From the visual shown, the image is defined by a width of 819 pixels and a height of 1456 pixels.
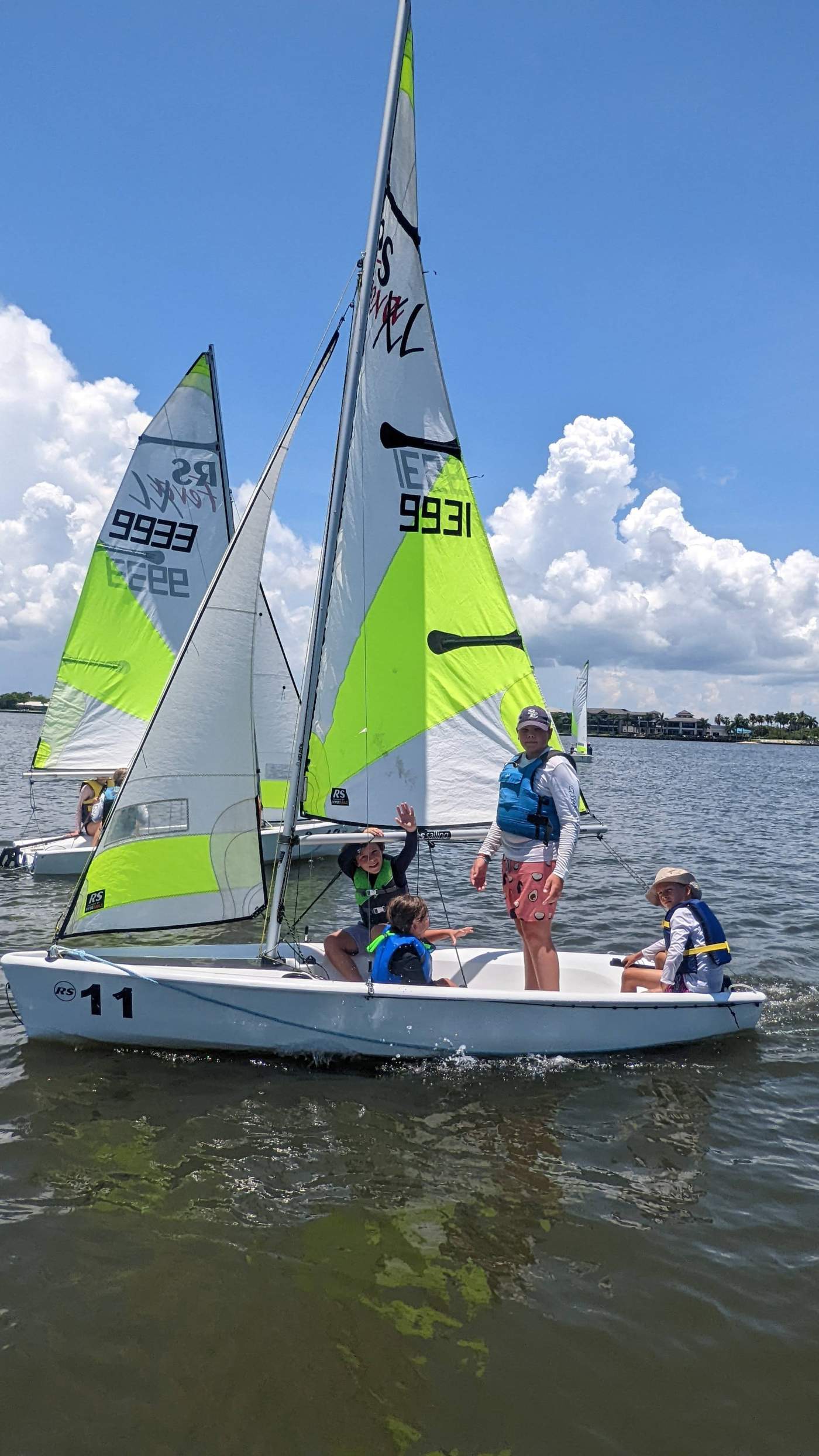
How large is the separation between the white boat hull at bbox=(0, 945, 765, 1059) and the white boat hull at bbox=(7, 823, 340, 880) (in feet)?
20.6

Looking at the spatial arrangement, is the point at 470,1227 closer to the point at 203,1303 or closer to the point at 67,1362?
the point at 203,1303

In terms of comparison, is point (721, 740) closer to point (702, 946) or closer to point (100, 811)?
point (100, 811)

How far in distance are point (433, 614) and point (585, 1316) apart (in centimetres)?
487

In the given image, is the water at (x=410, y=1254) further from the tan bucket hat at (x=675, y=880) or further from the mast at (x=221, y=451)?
the mast at (x=221, y=451)

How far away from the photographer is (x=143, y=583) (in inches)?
493

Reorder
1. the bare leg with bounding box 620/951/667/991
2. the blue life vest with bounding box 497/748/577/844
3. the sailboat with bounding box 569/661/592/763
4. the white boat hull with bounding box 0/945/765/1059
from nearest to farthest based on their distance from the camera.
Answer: the white boat hull with bounding box 0/945/765/1059
the blue life vest with bounding box 497/748/577/844
the bare leg with bounding box 620/951/667/991
the sailboat with bounding box 569/661/592/763

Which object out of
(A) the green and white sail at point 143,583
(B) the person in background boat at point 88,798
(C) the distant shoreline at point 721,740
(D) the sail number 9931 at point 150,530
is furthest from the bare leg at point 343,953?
(C) the distant shoreline at point 721,740

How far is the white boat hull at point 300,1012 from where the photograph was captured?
18.8ft

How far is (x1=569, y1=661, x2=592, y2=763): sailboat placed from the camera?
52469mm

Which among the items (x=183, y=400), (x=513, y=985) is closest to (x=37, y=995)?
(x=513, y=985)

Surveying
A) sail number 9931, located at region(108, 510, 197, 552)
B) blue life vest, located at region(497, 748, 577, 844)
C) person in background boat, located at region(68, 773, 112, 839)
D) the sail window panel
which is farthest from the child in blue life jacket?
person in background boat, located at region(68, 773, 112, 839)

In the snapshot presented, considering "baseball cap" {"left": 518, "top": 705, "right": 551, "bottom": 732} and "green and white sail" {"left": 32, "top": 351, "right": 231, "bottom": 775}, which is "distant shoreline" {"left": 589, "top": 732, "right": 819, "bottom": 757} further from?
"baseball cap" {"left": 518, "top": 705, "right": 551, "bottom": 732}

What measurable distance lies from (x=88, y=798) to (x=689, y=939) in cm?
1072

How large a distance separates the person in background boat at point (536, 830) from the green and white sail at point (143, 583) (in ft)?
23.3
